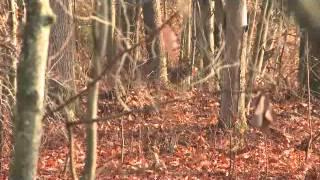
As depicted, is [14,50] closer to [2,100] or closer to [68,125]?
[2,100]

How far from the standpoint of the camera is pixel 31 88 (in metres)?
2.17

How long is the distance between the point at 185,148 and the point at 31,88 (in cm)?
892

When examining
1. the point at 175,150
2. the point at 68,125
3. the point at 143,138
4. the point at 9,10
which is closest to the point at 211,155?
the point at 175,150

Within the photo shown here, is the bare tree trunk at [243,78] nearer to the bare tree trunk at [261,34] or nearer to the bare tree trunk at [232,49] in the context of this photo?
the bare tree trunk at [232,49]

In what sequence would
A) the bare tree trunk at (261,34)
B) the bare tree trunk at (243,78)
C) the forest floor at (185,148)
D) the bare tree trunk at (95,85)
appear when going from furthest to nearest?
the bare tree trunk at (261,34)
the bare tree trunk at (243,78)
the forest floor at (185,148)
the bare tree trunk at (95,85)

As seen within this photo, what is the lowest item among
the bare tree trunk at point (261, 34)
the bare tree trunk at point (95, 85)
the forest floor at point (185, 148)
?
the forest floor at point (185, 148)

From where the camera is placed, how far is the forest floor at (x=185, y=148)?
9.16m

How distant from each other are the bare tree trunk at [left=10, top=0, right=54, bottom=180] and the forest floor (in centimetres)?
570

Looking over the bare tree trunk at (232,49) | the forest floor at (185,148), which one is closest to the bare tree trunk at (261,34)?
the forest floor at (185,148)

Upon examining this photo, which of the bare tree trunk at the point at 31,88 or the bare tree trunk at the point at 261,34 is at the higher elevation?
the bare tree trunk at the point at 261,34

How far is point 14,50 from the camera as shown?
6875mm

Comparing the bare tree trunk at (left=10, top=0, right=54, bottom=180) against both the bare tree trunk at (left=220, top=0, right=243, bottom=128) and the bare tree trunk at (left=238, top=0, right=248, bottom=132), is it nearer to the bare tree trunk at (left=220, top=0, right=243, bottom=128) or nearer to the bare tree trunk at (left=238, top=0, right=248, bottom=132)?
the bare tree trunk at (left=220, top=0, right=243, bottom=128)

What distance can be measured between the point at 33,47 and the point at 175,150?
8627 mm

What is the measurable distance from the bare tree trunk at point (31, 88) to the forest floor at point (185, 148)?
570 cm
